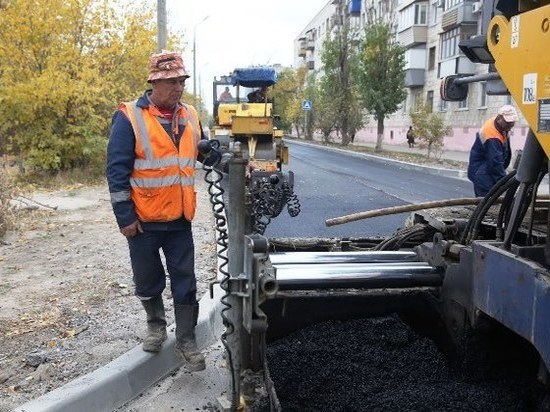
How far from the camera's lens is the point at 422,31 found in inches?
1543

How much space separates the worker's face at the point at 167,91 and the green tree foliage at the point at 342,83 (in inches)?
1272

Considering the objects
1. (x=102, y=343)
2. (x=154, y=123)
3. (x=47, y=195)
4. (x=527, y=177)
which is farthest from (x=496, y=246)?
(x=47, y=195)

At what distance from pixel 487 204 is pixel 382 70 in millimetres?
27972

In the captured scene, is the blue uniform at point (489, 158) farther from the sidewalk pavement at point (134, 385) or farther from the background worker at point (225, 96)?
the background worker at point (225, 96)

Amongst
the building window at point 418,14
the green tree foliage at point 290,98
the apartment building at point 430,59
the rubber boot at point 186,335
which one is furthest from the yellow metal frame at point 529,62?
the green tree foliage at point 290,98

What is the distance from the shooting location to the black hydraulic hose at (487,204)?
3002 millimetres

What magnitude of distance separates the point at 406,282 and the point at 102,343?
2.03 meters

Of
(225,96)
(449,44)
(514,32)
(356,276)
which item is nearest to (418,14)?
(449,44)

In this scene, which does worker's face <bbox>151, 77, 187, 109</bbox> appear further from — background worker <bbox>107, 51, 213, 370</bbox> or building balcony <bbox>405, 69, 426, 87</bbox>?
building balcony <bbox>405, 69, 426, 87</bbox>

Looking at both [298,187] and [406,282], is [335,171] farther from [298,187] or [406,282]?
[406,282]

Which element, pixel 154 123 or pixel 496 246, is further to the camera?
pixel 154 123

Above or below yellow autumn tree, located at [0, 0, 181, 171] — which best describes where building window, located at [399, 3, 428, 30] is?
above

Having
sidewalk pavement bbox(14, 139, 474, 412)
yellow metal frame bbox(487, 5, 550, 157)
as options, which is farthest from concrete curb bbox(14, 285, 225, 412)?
yellow metal frame bbox(487, 5, 550, 157)

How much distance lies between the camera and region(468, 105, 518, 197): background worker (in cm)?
671
